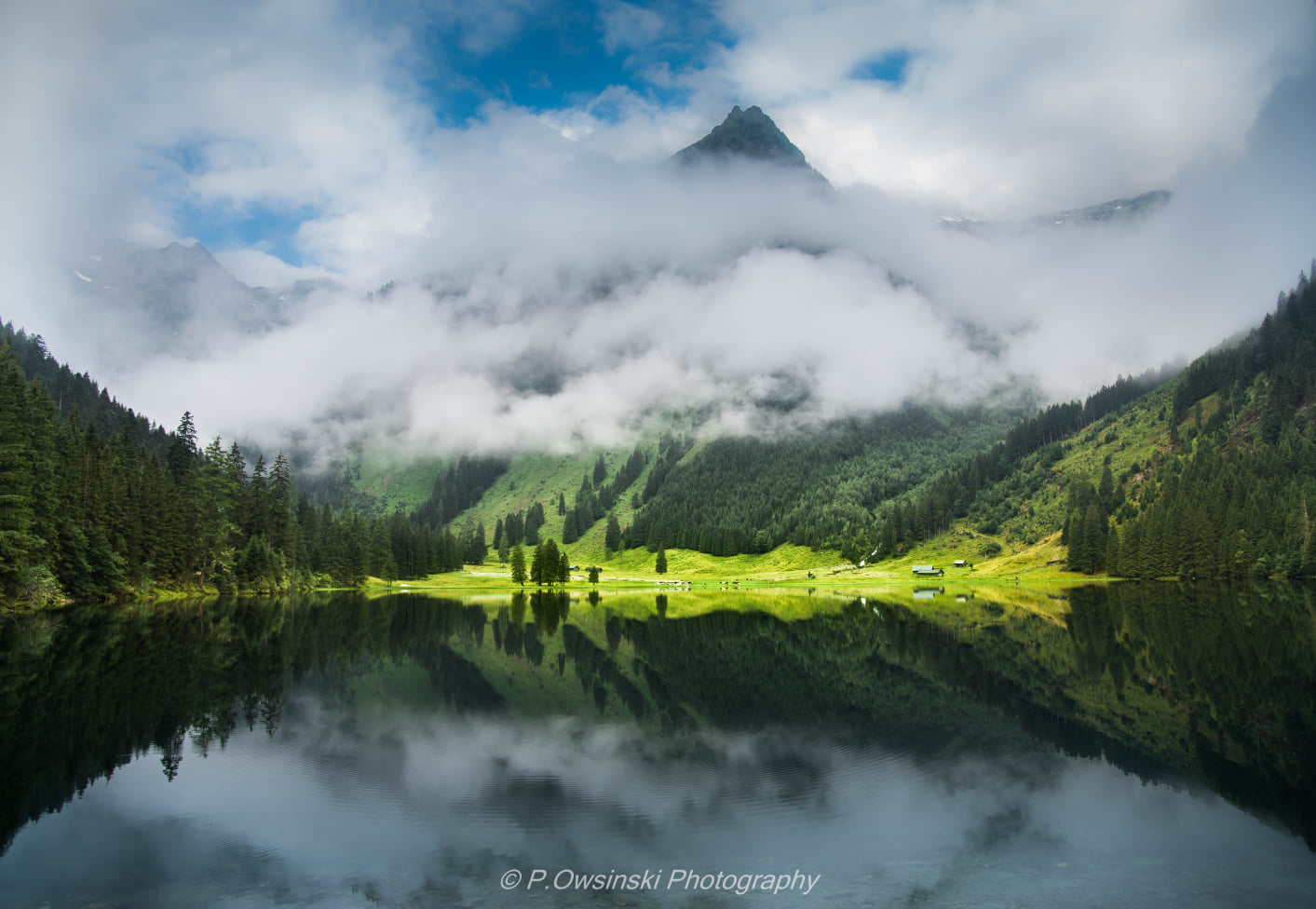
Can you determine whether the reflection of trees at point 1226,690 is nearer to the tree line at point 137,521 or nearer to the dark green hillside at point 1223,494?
the dark green hillside at point 1223,494

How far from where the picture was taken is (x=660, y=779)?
20422 mm

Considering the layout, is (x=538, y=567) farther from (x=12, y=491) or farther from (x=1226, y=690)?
(x=1226, y=690)

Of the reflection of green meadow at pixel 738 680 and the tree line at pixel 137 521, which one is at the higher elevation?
the tree line at pixel 137 521

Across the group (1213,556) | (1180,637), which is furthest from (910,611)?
(1213,556)

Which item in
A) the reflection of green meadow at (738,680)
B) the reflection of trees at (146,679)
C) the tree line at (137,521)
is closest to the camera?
the reflection of trees at (146,679)

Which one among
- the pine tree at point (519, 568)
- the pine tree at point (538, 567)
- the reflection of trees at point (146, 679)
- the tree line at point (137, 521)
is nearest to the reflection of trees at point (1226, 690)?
the reflection of trees at point (146, 679)

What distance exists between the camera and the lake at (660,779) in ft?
46.5

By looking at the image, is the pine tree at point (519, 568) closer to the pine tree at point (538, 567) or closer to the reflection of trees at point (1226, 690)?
the pine tree at point (538, 567)

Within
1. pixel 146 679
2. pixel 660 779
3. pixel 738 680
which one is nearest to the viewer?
pixel 660 779

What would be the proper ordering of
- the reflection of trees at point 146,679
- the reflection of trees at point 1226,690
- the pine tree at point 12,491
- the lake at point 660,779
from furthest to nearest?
1. the pine tree at point 12,491
2. the reflection of trees at point 146,679
3. the reflection of trees at point 1226,690
4. the lake at point 660,779

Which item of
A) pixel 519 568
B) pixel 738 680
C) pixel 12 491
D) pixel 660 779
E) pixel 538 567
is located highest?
pixel 12 491

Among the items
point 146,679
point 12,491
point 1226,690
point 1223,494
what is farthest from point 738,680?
point 1223,494

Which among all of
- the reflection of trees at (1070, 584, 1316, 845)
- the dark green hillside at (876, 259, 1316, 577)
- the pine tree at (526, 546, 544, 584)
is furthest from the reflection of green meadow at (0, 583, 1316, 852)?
the pine tree at (526, 546, 544, 584)

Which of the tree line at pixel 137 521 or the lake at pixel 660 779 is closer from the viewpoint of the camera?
the lake at pixel 660 779
